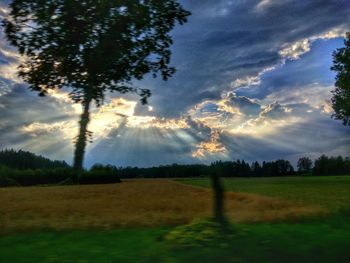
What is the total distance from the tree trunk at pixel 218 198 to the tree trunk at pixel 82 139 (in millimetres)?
3555

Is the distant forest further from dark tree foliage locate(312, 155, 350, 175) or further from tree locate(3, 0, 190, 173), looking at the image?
tree locate(3, 0, 190, 173)

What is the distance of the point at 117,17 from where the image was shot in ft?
35.7

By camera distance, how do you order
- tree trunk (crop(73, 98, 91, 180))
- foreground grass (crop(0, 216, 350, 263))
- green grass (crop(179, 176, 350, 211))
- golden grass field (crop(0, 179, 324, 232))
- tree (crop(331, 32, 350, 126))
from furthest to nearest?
1. tree (crop(331, 32, 350, 126))
2. green grass (crop(179, 176, 350, 211))
3. golden grass field (crop(0, 179, 324, 232))
4. tree trunk (crop(73, 98, 91, 180))
5. foreground grass (crop(0, 216, 350, 263))

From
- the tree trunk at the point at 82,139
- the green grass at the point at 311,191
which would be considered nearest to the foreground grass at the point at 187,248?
the tree trunk at the point at 82,139

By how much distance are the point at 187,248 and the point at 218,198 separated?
200 cm

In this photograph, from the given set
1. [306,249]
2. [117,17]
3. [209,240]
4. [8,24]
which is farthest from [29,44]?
[306,249]

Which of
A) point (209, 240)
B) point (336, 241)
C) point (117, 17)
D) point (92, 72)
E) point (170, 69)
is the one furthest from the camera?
point (170, 69)

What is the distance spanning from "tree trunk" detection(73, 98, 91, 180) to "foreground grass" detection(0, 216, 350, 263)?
1.92m

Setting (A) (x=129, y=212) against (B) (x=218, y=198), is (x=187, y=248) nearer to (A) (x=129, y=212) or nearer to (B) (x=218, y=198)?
(B) (x=218, y=198)

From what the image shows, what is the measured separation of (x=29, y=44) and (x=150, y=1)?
343cm

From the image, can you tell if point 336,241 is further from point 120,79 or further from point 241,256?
point 120,79

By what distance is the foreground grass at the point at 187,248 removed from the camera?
8.68m

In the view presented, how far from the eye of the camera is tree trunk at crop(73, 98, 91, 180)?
11922 millimetres

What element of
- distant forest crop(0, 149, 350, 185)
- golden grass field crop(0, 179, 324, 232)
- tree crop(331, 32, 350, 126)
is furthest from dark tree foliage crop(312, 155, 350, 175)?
golden grass field crop(0, 179, 324, 232)
